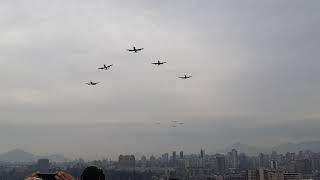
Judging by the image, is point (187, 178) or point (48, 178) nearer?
point (48, 178)

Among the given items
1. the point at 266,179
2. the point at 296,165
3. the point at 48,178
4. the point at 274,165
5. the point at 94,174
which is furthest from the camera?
the point at 274,165

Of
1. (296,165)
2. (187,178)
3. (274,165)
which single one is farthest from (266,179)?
(274,165)

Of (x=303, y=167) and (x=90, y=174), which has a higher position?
(x=303, y=167)

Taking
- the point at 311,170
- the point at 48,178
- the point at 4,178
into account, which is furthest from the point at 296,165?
the point at 48,178

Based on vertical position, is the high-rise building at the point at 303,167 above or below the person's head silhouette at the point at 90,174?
above

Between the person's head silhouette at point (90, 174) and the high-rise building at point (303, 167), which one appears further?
the high-rise building at point (303, 167)

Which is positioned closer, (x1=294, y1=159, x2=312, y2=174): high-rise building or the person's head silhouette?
the person's head silhouette

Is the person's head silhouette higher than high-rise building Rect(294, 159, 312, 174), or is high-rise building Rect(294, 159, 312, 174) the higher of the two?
high-rise building Rect(294, 159, 312, 174)

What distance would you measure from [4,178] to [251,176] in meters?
70.0

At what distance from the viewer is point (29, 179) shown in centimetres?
657

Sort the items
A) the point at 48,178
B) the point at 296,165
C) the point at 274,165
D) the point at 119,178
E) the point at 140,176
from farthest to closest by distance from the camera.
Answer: the point at 274,165 < the point at 296,165 < the point at 140,176 < the point at 119,178 < the point at 48,178

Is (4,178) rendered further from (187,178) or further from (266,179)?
(266,179)

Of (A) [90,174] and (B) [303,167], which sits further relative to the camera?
(B) [303,167]

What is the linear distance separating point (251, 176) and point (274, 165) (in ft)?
192
